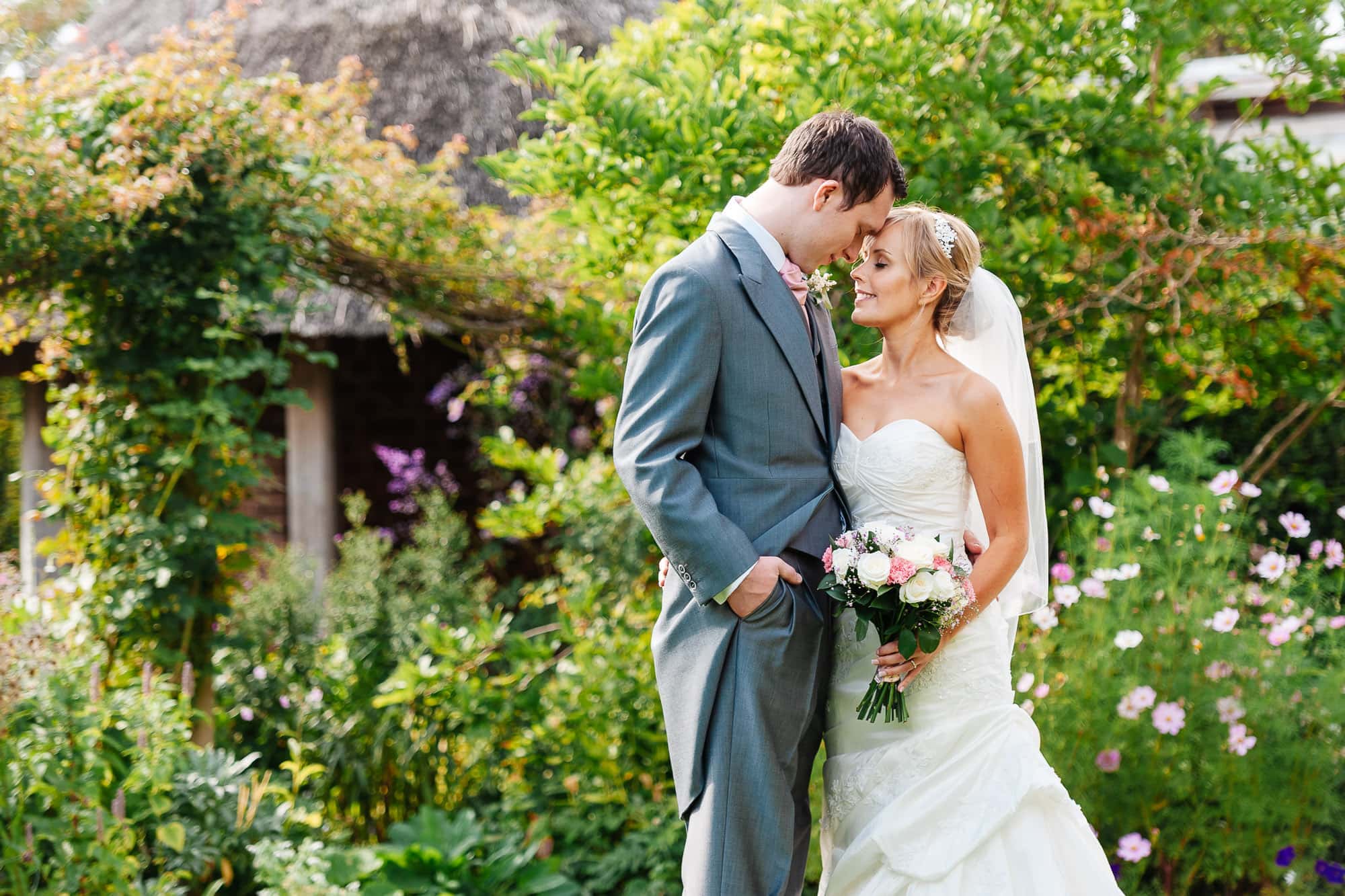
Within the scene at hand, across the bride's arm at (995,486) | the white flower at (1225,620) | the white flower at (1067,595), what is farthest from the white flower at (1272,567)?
the bride's arm at (995,486)

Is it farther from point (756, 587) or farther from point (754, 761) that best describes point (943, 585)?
point (754, 761)

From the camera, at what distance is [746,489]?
2344mm

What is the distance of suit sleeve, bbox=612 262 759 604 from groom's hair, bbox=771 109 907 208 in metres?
0.39

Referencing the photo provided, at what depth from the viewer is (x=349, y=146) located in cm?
455

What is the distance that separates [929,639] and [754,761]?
43cm

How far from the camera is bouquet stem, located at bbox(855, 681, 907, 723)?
2395 millimetres

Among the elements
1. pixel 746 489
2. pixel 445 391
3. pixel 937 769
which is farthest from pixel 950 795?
pixel 445 391

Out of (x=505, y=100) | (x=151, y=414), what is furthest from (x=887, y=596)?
(x=505, y=100)

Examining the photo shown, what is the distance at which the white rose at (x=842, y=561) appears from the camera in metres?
2.21

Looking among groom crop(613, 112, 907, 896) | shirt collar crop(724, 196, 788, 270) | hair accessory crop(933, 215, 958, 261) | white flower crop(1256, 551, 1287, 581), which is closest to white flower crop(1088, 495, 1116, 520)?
white flower crop(1256, 551, 1287, 581)

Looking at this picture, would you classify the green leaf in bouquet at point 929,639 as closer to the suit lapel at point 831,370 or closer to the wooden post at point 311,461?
the suit lapel at point 831,370

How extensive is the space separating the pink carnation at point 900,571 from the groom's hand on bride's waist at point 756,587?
233 millimetres

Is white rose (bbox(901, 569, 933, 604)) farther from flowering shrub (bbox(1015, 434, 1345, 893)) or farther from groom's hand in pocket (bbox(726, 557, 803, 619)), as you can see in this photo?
flowering shrub (bbox(1015, 434, 1345, 893))

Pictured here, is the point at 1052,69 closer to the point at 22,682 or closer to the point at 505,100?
the point at 505,100
